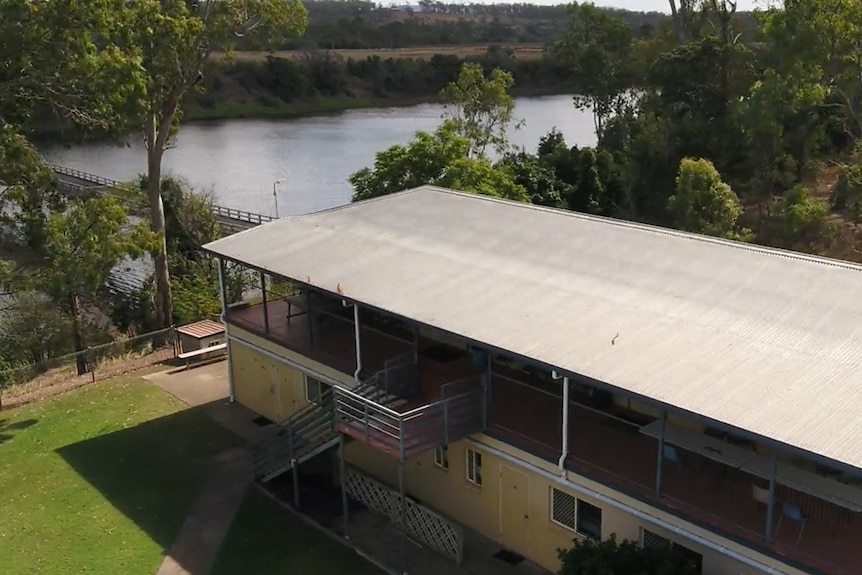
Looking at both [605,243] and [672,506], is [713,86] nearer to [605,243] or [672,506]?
[605,243]

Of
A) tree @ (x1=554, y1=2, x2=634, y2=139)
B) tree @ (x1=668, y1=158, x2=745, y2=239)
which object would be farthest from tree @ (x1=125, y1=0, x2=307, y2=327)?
tree @ (x1=554, y1=2, x2=634, y2=139)

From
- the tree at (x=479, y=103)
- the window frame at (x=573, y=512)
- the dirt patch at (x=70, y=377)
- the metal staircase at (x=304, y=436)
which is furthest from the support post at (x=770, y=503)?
the tree at (x=479, y=103)

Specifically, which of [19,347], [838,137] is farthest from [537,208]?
[838,137]

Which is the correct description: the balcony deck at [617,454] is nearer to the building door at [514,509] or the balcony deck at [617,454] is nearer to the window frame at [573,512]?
the window frame at [573,512]

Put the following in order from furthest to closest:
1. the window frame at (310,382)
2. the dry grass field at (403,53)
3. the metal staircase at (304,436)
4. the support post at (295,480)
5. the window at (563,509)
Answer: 1. the dry grass field at (403,53)
2. the window frame at (310,382)
3. the support post at (295,480)
4. the metal staircase at (304,436)
5. the window at (563,509)

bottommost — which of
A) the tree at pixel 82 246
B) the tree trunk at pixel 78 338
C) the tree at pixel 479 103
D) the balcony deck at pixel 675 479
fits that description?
the tree trunk at pixel 78 338

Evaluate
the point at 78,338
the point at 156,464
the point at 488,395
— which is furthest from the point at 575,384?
the point at 78,338
